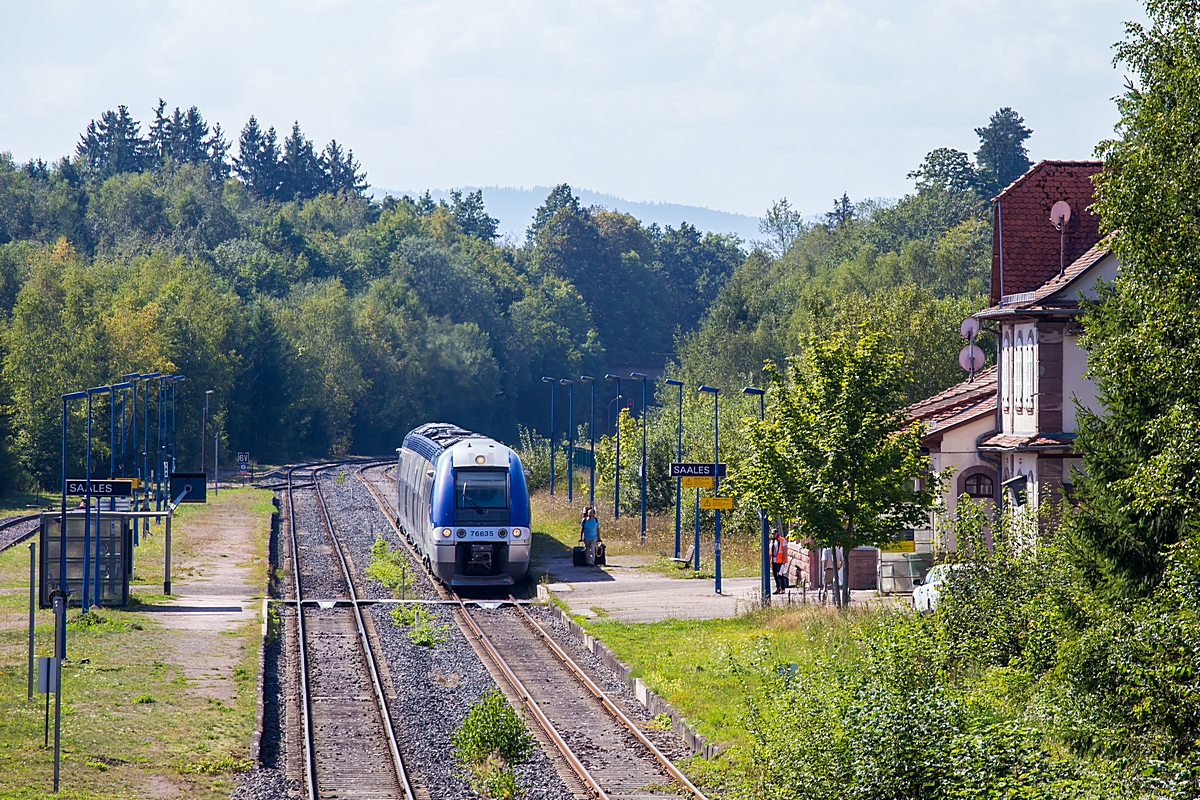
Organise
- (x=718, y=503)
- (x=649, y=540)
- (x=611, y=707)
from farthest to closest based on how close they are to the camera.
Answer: (x=649, y=540)
(x=718, y=503)
(x=611, y=707)

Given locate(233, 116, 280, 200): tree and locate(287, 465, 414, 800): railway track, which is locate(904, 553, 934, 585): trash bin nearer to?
locate(287, 465, 414, 800): railway track

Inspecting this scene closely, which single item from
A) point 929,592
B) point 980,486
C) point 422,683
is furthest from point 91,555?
point 980,486

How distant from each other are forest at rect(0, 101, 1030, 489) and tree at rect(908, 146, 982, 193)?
0.20 meters

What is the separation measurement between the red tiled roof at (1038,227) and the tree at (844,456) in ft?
14.5

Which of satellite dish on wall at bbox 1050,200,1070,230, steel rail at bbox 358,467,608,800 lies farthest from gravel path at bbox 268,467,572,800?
satellite dish on wall at bbox 1050,200,1070,230

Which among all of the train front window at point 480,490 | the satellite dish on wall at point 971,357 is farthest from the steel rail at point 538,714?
the satellite dish on wall at point 971,357

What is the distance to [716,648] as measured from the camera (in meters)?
22.8

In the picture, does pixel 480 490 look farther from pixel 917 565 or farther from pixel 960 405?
pixel 960 405

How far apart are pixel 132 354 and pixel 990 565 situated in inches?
2497

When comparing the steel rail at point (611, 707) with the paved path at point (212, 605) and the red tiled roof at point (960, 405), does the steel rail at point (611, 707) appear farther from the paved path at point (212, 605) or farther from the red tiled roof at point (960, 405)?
the red tiled roof at point (960, 405)

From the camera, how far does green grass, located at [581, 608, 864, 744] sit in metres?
18.5

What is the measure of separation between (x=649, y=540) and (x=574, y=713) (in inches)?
908

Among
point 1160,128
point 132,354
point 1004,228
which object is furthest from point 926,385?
point 132,354

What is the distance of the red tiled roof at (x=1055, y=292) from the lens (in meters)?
26.5
